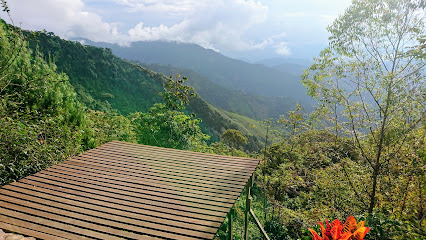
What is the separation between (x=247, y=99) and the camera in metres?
115

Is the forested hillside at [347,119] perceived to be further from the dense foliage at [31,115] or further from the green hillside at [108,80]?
the green hillside at [108,80]

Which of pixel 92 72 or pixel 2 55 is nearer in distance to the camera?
pixel 2 55

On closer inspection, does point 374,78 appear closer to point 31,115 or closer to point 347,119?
point 347,119

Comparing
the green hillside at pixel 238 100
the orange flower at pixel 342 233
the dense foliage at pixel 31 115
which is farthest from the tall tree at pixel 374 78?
the green hillside at pixel 238 100

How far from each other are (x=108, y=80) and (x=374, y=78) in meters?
39.1

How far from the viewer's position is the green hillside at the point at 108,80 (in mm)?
33938

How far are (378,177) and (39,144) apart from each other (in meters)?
6.21

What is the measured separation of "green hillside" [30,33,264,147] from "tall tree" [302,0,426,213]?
27509 mm

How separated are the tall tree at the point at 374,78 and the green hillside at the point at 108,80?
2751 centimetres

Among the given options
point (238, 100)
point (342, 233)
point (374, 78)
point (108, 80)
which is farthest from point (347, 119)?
point (238, 100)

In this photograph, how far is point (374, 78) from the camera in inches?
202

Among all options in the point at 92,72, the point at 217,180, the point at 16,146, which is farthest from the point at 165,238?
the point at 92,72

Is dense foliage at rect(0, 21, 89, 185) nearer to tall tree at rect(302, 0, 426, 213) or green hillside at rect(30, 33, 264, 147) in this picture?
tall tree at rect(302, 0, 426, 213)

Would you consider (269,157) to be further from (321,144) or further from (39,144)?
(39,144)
